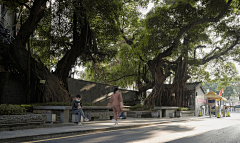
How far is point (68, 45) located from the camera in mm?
23000

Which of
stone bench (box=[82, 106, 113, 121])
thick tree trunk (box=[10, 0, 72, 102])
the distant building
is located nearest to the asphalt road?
stone bench (box=[82, 106, 113, 121])

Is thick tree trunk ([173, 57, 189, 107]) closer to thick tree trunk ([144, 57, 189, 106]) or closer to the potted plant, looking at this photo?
thick tree trunk ([144, 57, 189, 106])

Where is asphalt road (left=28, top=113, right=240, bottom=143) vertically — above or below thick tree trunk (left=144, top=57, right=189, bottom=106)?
below

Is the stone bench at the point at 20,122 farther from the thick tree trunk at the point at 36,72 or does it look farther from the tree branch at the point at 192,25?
the tree branch at the point at 192,25

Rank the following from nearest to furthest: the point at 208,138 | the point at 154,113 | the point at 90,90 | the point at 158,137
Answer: the point at 208,138 → the point at 158,137 → the point at 154,113 → the point at 90,90

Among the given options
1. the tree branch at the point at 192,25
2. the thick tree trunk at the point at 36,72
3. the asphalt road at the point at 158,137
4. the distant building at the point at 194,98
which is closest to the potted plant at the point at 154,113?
the tree branch at the point at 192,25

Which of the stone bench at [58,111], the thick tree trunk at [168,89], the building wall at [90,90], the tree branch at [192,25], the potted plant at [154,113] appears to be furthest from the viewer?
the thick tree trunk at [168,89]

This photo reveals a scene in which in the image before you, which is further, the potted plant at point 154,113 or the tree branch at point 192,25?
the potted plant at point 154,113

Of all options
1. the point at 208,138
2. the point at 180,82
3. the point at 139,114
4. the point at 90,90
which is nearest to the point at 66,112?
the point at 208,138

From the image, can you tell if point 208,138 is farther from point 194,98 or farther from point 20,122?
point 194,98

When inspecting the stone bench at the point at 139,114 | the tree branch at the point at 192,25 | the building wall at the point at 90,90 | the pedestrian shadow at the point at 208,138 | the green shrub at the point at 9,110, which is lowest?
the stone bench at the point at 139,114

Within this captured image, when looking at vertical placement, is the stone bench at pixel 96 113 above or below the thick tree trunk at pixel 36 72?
below

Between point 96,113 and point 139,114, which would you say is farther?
point 139,114

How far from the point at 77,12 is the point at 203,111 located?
71.5 ft
